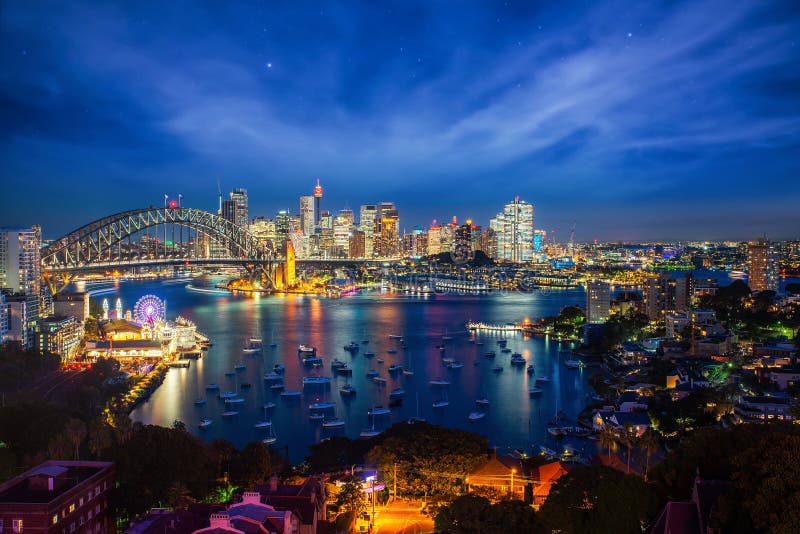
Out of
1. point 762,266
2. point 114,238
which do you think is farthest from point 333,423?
point 762,266

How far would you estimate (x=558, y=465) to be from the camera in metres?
5.85

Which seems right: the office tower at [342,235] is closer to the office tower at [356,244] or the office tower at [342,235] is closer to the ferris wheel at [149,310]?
the office tower at [356,244]

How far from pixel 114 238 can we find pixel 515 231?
2033 inches

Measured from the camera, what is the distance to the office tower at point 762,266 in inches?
1021

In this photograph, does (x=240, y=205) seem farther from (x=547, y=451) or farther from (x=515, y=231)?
(x=547, y=451)

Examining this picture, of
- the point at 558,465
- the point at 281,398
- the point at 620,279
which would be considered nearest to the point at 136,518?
the point at 558,465

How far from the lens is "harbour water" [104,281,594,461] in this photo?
32.2 feet

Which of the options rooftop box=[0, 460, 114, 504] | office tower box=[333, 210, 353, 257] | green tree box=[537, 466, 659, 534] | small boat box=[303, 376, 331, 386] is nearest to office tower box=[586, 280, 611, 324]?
small boat box=[303, 376, 331, 386]

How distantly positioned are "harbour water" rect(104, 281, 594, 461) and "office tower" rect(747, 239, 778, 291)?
29.7 ft

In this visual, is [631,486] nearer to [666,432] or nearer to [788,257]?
[666,432]

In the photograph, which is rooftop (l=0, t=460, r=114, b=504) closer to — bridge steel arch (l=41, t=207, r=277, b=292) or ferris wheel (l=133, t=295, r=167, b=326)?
ferris wheel (l=133, t=295, r=167, b=326)

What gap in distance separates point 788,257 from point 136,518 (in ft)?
174

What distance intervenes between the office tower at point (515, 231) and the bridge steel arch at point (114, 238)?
4016 cm

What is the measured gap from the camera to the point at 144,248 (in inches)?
1308
